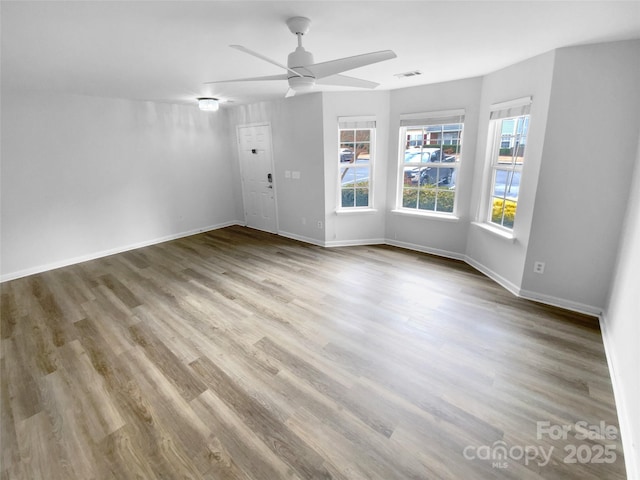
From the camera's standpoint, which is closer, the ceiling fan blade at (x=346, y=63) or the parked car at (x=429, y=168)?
the ceiling fan blade at (x=346, y=63)

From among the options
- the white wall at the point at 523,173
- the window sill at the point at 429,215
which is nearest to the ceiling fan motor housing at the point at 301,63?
the white wall at the point at 523,173

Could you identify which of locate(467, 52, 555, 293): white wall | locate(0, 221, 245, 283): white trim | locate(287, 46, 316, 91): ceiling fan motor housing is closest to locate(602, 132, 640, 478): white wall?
locate(467, 52, 555, 293): white wall

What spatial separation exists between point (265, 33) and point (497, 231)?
325 centimetres

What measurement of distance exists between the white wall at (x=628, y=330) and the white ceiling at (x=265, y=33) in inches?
55.4

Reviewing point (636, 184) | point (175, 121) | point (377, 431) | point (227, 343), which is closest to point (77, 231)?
point (175, 121)

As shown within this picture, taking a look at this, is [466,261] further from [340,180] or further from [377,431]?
[377,431]

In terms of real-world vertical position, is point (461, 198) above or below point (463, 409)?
above

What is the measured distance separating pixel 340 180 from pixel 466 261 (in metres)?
2.27

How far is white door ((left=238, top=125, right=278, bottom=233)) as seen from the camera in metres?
5.58

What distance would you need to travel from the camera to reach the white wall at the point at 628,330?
162 cm

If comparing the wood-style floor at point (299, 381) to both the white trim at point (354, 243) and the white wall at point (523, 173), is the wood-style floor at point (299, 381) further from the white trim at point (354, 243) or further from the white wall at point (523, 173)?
the white trim at point (354, 243)

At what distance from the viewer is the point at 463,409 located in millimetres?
1905

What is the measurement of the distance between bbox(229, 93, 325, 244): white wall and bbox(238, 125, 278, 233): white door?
15 centimetres

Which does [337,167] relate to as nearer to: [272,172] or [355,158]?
[355,158]
